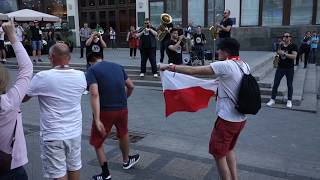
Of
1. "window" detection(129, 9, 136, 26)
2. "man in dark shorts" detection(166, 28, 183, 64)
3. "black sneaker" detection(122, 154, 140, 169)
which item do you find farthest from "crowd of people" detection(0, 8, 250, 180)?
"window" detection(129, 9, 136, 26)

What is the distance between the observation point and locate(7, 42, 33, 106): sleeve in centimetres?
271

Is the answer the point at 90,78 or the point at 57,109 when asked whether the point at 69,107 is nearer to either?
the point at 57,109

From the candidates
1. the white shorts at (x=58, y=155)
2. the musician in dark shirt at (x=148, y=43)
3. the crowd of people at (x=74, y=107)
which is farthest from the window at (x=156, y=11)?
the white shorts at (x=58, y=155)

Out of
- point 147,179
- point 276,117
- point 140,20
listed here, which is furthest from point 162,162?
point 140,20

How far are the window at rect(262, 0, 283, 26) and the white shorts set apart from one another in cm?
1859

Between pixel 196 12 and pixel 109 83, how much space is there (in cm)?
1813

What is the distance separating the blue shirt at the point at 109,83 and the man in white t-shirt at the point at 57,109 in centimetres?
76

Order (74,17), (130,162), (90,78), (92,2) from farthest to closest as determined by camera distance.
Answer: (74,17), (92,2), (130,162), (90,78)

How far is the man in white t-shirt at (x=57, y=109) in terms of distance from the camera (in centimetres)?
352

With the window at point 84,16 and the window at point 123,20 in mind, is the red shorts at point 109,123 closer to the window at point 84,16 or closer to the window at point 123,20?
the window at point 123,20

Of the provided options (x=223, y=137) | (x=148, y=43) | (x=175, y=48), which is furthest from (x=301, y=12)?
(x=223, y=137)

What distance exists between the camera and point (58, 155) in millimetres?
3604

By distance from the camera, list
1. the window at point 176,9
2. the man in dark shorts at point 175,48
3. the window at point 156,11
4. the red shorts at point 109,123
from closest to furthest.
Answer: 1. the red shorts at point 109,123
2. the man in dark shorts at point 175,48
3. the window at point 176,9
4. the window at point 156,11

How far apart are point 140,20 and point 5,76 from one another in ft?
69.3
